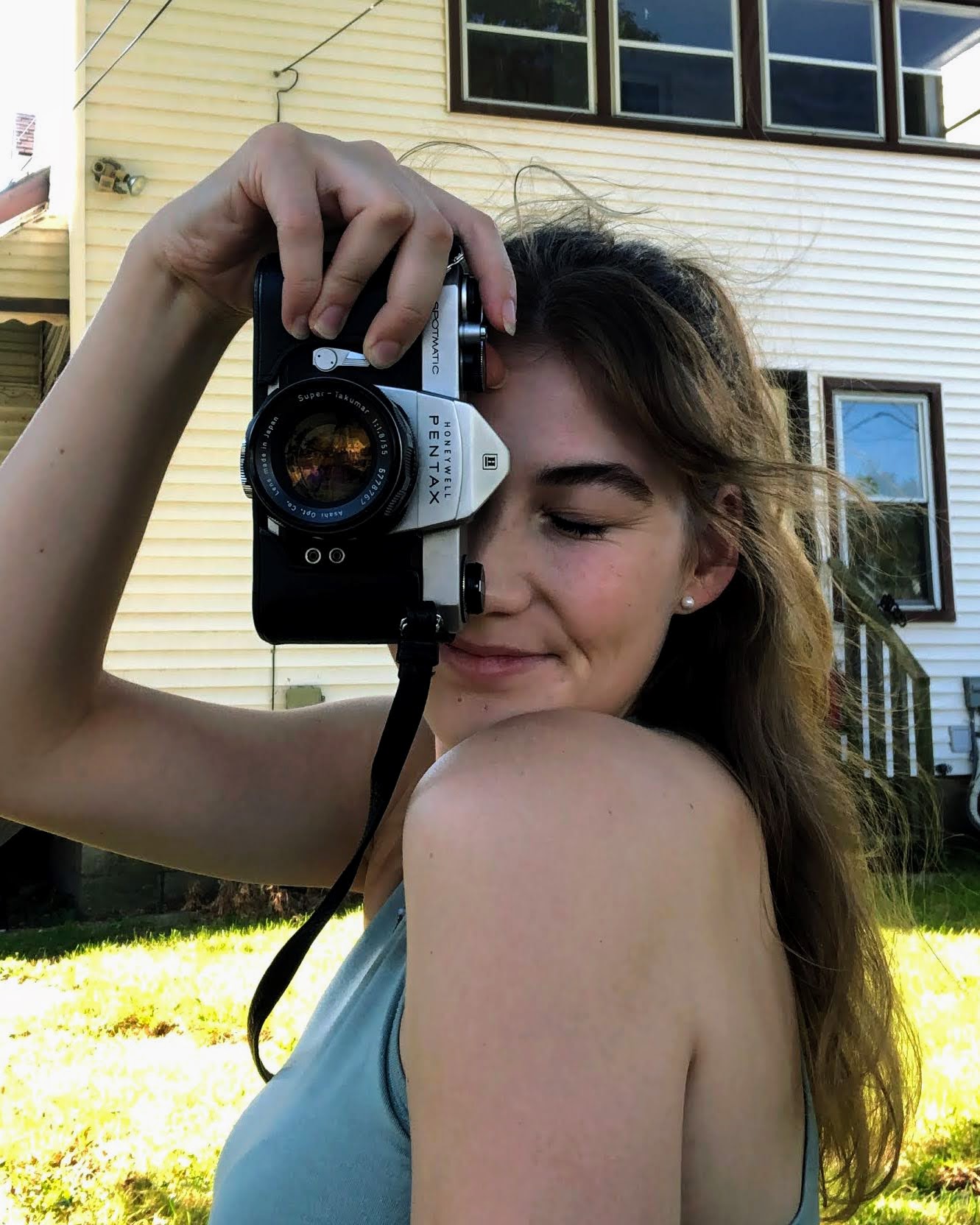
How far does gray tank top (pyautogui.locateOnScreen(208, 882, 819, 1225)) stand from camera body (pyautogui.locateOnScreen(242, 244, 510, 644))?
386mm

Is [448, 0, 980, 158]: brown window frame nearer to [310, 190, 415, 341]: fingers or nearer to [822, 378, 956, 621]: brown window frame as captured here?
[822, 378, 956, 621]: brown window frame

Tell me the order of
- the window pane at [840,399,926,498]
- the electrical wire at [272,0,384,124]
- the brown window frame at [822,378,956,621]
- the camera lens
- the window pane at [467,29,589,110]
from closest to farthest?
the camera lens
the electrical wire at [272,0,384,124]
the window pane at [467,29,589,110]
the brown window frame at [822,378,956,621]
the window pane at [840,399,926,498]

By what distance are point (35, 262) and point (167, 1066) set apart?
5.98m

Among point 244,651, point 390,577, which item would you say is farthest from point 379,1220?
point 244,651

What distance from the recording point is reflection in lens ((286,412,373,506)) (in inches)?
46.4

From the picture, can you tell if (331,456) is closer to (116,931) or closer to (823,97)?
(116,931)

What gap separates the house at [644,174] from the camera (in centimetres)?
760

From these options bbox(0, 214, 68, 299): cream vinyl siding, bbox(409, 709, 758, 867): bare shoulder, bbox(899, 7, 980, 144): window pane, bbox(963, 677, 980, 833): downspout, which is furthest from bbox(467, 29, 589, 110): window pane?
bbox(409, 709, 758, 867): bare shoulder

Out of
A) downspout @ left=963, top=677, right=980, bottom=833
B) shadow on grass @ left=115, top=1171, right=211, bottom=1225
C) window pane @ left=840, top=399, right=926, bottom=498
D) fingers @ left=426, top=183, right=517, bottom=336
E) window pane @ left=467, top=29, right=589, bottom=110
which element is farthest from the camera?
window pane @ left=840, top=399, right=926, bottom=498

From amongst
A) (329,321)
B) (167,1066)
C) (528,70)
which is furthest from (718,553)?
(528,70)

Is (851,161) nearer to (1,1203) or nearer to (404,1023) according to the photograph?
(1,1203)

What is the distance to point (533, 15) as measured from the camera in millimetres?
8719

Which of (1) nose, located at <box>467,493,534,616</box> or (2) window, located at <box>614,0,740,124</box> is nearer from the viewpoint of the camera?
(1) nose, located at <box>467,493,534,616</box>

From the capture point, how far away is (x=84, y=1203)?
3008mm
